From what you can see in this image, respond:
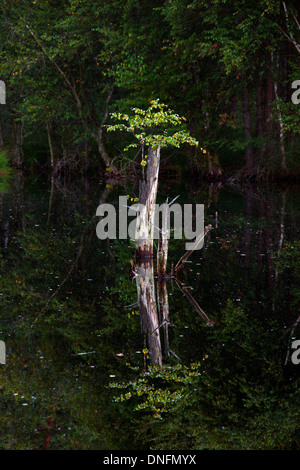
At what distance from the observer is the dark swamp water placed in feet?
17.6

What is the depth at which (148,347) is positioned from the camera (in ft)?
24.1

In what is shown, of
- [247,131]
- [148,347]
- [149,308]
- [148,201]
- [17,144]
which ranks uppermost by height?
[17,144]

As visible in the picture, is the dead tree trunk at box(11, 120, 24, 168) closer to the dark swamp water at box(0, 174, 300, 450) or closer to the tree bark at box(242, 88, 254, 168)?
the tree bark at box(242, 88, 254, 168)

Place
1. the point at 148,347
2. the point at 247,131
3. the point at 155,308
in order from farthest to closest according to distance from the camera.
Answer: the point at 247,131 < the point at 155,308 < the point at 148,347

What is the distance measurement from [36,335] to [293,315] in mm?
3321

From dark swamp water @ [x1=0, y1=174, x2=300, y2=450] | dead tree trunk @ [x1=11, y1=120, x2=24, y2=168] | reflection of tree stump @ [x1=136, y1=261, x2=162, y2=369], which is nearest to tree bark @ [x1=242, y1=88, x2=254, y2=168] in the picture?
dead tree trunk @ [x1=11, y1=120, x2=24, y2=168]

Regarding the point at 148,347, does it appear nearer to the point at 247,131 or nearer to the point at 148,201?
the point at 148,201

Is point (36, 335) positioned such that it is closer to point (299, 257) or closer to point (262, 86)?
point (299, 257)

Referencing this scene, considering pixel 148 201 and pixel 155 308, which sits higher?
pixel 148 201

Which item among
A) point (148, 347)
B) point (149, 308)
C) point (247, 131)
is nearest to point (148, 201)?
point (149, 308)

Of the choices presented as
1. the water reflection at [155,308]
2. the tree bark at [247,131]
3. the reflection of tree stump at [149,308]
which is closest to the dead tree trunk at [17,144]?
the tree bark at [247,131]

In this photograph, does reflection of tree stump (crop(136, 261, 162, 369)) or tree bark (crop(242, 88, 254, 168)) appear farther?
tree bark (crop(242, 88, 254, 168))

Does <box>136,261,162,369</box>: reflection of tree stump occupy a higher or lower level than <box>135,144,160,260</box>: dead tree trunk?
lower

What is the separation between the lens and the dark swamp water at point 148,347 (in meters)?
5.36
